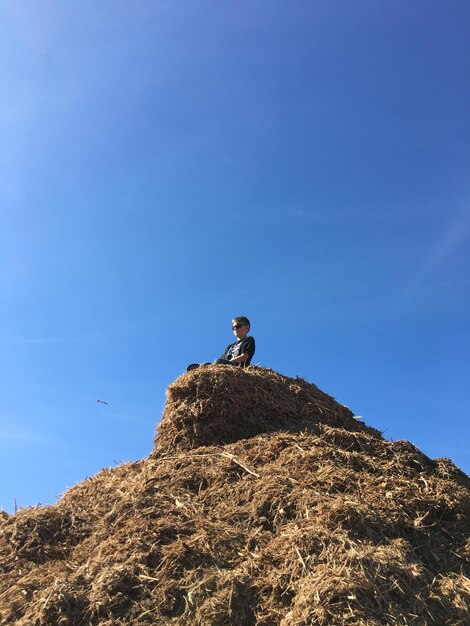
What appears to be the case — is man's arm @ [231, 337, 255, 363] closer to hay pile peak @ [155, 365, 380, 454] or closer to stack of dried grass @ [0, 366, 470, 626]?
hay pile peak @ [155, 365, 380, 454]

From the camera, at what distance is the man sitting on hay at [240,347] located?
9297 millimetres

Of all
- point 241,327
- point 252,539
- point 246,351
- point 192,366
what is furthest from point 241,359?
point 252,539

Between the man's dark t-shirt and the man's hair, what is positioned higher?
the man's hair

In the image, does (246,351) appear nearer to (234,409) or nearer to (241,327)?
(241,327)

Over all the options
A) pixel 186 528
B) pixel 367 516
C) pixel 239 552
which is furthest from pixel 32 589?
pixel 367 516

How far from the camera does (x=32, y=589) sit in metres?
4.71

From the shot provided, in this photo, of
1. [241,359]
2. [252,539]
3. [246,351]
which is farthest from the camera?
[246,351]

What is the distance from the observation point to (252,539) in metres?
4.91

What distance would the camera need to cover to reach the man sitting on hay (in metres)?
9.30

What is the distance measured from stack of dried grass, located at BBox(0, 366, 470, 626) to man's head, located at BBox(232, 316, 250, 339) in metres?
2.52

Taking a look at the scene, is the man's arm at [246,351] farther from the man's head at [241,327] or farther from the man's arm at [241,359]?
the man's head at [241,327]

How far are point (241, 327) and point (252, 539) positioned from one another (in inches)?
201

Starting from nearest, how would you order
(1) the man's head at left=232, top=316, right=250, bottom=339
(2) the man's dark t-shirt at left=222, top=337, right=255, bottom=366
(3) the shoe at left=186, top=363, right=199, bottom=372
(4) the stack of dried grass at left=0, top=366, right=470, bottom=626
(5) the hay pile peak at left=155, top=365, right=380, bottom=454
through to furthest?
(4) the stack of dried grass at left=0, top=366, right=470, bottom=626 → (5) the hay pile peak at left=155, top=365, right=380, bottom=454 → (3) the shoe at left=186, top=363, right=199, bottom=372 → (2) the man's dark t-shirt at left=222, top=337, right=255, bottom=366 → (1) the man's head at left=232, top=316, right=250, bottom=339

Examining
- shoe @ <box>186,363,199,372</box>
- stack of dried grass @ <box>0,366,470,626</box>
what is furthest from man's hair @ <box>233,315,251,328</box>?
stack of dried grass @ <box>0,366,470,626</box>
